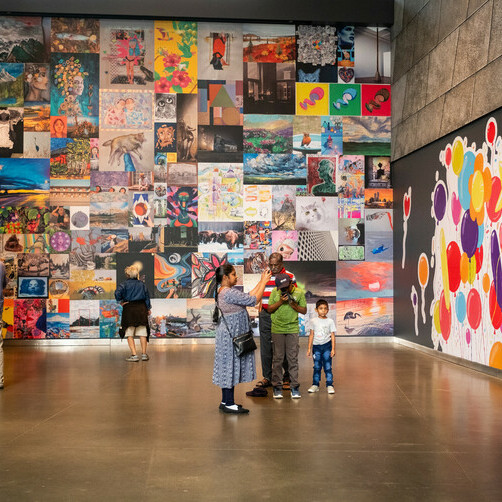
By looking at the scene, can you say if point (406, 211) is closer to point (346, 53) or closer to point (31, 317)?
point (346, 53)

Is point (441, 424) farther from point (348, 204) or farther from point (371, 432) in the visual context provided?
point (348, 204)

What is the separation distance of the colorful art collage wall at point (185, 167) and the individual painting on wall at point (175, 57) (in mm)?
27

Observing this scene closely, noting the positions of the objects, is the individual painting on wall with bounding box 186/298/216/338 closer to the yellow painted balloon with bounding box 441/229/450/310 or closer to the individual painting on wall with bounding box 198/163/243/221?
the individual painting on wall with bounding box 198/163/243/221

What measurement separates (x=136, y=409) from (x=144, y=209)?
7243 mm

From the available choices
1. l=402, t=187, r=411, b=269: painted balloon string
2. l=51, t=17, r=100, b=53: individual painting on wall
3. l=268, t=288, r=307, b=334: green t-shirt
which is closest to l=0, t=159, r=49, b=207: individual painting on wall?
l=51, t=17, r=100, b=53: individual painting on wall

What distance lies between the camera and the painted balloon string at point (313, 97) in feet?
46.0

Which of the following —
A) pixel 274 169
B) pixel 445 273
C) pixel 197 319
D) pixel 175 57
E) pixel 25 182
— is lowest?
pixel 197 319

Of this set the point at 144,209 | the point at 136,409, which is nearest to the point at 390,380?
the point at 136,409

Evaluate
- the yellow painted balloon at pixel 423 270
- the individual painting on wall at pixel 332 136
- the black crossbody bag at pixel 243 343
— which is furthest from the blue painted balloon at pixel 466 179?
the black crossbody bag at pixel 243 343

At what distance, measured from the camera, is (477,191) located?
9.92 metres

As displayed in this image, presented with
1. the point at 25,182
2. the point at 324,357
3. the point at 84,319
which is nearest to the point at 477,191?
the point at 324,357

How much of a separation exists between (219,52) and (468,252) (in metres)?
6.52

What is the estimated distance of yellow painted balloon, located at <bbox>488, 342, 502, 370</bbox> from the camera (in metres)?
9.18

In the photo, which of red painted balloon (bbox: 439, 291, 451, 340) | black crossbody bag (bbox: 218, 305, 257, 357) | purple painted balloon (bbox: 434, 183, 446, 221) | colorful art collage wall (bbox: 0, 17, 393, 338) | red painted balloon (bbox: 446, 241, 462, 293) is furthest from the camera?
colorful art collage wall (bbox: 0, 17, 393, 338)
